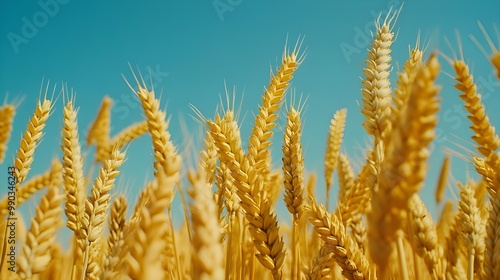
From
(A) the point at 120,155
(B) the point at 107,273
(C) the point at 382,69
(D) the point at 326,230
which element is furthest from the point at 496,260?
(A) the point at 120,155

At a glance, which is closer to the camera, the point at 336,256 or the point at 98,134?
the point at 336,256

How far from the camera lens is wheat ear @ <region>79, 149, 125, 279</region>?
1745 mm

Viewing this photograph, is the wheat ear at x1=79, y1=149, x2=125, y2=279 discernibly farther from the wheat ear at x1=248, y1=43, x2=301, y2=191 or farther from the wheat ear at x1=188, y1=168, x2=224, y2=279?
the wheat ear at x1=188, y1=168, x2=224, y2=279

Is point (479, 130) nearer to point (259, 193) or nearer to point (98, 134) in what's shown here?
point (259, 193)

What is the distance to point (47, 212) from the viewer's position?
1.19 meters

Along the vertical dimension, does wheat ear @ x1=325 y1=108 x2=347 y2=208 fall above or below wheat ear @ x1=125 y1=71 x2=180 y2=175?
above

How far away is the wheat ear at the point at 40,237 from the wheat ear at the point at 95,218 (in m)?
0.46

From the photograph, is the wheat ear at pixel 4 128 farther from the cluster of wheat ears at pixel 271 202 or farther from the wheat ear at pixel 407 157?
the wheat ear at pixel 407 157

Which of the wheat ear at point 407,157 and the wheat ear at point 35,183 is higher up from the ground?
the wheat ear at point 35,183

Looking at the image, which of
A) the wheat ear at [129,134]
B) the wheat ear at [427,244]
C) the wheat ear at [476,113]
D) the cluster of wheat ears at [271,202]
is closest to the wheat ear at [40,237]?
the cluster of wheat ears at [271,202]

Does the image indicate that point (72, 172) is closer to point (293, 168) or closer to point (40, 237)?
point (40, 237)

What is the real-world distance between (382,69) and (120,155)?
1.27 meters

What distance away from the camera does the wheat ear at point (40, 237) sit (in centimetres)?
117

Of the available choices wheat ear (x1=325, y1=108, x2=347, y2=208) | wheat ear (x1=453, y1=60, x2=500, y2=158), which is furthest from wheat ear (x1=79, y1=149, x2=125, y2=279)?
wheat ear (x1=325, y1=108, x2=347, y2=208)
